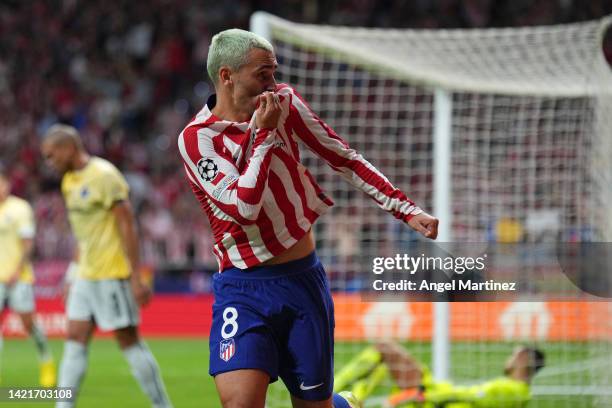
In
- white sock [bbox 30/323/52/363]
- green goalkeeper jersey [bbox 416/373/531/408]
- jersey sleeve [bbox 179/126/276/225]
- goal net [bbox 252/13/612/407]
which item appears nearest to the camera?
jersey sleeve [bbox 179/126/276/225]

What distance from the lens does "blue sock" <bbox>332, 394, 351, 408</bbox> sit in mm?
4210

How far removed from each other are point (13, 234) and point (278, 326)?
6.54 meters

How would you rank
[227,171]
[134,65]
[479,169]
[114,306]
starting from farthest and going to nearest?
[134,65] < [479,169] < [114,306] < [227,171]

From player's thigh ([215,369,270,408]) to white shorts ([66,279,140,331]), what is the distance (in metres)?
2.83

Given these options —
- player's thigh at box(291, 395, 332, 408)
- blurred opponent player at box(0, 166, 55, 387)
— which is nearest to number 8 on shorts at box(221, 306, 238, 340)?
player's thigh at box(291, 395, 332, 408)

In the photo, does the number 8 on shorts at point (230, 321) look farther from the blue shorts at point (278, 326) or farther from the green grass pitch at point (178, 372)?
the green grass pitch at point (178, 372)

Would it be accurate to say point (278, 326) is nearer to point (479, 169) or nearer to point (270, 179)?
point (270, 179)

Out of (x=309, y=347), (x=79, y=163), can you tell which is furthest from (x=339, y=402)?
(x=79, y=163)

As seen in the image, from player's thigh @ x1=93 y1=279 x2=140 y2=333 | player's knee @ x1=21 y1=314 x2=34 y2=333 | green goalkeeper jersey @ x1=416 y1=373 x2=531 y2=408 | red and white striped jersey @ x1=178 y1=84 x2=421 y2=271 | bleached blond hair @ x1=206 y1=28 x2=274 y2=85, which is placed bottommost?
green goalkeeper jersey @ x1=416 y1=373 x2=531 y2=408

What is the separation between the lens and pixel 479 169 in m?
10.9

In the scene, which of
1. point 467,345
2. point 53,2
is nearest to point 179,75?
point 53,2

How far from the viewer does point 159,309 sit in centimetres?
1441

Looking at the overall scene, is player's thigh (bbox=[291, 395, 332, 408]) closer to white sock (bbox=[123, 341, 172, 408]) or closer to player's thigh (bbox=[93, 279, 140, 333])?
white sock (bbox=[123, 341, 172, 408])

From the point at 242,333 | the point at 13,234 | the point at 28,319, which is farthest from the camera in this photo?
the point at 13,234
